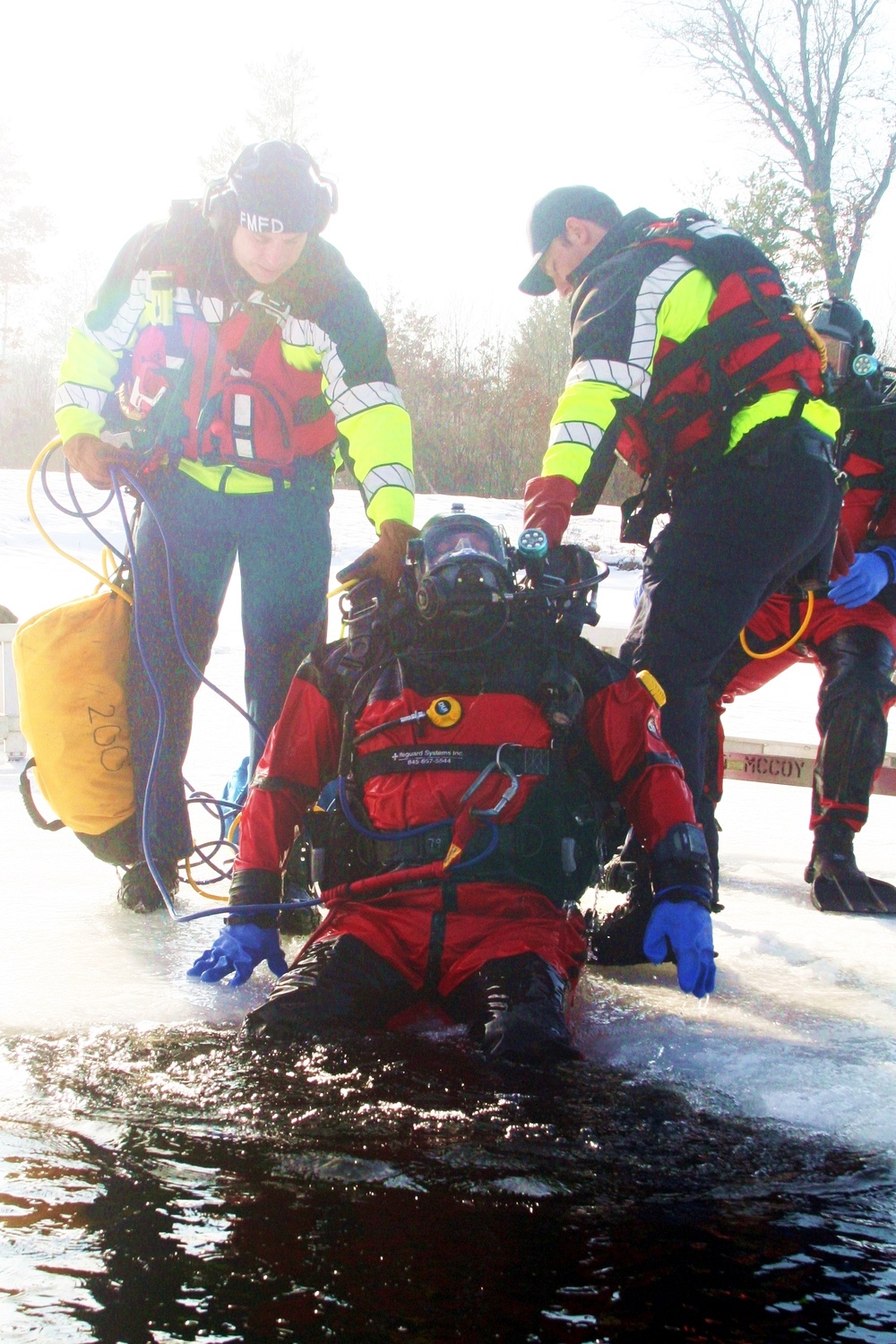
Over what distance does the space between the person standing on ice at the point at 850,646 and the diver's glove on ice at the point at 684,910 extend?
104cm

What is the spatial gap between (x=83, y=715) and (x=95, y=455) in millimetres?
728

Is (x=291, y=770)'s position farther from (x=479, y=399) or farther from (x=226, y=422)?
(x=479, y=399)

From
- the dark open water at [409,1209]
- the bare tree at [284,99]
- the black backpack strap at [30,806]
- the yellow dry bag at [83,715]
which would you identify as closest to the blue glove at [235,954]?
the dark open water at [409,1209]

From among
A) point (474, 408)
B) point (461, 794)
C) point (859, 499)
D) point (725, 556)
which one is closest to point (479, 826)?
point (461, 794)

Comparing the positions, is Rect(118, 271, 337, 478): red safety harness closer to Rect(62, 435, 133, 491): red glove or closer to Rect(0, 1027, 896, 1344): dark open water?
Rect(62, 435, 133, 491): red glove

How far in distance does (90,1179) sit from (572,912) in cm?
122

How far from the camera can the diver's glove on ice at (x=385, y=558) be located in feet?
9.21

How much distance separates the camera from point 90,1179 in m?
1.73

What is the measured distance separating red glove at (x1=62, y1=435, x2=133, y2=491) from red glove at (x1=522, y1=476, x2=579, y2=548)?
114 centimetres

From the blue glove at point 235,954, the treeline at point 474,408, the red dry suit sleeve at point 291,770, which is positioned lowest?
the blue glove at point 235,954

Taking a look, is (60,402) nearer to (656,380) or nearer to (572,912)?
(656,380)

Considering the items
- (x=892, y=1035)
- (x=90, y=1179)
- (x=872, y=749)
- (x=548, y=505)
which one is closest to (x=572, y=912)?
(x=892, y=1035)

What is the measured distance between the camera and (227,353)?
126 inches

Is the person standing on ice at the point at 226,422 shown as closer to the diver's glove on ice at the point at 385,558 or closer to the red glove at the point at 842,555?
the diver's glove on ice at the point at 385,558
